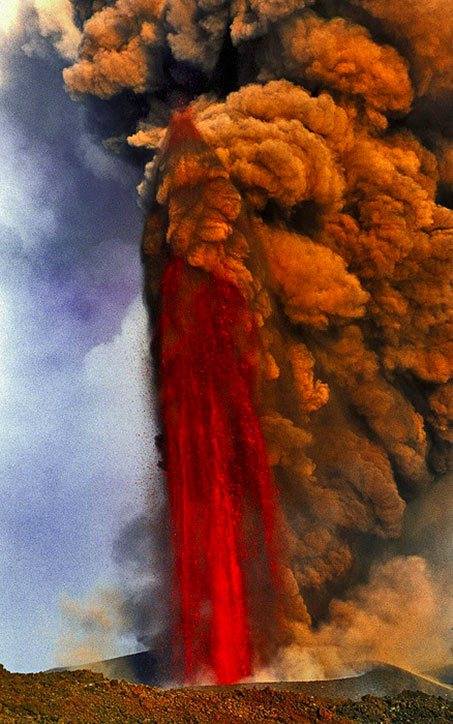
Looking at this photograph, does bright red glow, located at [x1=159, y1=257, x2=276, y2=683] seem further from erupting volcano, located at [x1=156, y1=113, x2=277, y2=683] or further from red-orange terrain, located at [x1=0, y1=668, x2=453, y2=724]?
red-orange terrain, located at [x1=0, y1=668, x2=453, y2=724]

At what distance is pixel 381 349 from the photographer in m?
24.2

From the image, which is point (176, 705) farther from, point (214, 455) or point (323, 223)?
point (323, 223)

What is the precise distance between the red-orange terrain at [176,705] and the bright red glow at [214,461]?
3708 mm

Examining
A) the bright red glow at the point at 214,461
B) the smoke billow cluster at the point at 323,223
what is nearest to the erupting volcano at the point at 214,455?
the bright red glow at the point at 214,461

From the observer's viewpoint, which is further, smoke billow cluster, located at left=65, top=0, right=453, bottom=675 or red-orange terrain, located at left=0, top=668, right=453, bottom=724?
smoke billow cluster, located at left=65, top=0, right=453, bottom=675

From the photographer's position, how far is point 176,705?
53.7ft

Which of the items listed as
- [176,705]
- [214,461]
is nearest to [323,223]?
[214,461]

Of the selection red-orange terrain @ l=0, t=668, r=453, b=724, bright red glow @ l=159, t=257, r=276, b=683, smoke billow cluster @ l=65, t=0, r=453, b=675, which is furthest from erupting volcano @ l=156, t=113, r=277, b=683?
red-orange terrain @ l=0, t=668, r=453, b=724

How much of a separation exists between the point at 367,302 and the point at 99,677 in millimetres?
12164

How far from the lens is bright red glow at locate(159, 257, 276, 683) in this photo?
21.4m

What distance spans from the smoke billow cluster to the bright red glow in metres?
0.59

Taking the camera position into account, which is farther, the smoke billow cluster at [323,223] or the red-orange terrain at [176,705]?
the smoke billow cluster at [323,223]

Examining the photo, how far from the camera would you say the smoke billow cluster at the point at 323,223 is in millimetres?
20984

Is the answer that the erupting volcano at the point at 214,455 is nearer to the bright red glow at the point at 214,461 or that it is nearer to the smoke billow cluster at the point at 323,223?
the bright red glow at the point at 214,461
